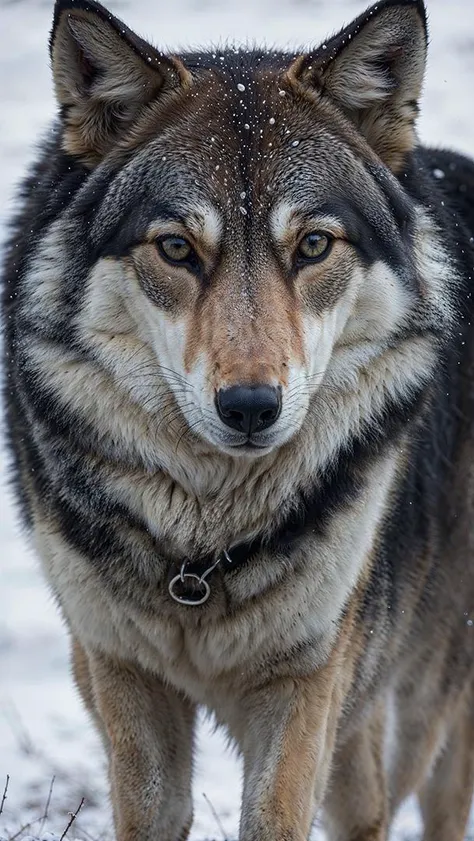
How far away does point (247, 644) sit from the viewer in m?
3.73

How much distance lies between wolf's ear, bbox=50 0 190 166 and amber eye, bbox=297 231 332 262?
0.67 m

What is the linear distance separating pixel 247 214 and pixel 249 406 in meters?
0.64

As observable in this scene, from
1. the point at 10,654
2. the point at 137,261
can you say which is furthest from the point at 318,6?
the point at 137,261

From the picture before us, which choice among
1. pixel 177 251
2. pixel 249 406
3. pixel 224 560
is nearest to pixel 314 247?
pixel 177 251

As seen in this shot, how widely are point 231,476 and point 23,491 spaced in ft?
2.98

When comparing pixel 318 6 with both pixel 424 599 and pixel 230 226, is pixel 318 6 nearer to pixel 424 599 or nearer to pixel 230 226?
pixel 424 599

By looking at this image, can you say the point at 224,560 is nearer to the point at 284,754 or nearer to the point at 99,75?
the point at 284,754

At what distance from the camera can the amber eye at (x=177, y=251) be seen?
3492 millimetres

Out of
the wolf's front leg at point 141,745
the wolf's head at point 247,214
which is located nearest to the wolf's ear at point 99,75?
the wolf's head at point 247,214

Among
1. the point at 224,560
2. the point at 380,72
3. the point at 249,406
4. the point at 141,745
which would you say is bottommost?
the point at 141,745

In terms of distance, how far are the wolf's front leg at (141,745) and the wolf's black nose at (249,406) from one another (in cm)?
118

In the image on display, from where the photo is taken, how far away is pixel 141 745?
13.2ft

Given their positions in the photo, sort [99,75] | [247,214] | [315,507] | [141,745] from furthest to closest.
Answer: [141,745], [315,507], [99,75], [247,214]

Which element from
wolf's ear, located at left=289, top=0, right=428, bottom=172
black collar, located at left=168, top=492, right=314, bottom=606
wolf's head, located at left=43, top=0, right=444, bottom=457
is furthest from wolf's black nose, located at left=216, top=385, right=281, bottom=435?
wolf's ear, located at left=289, top=0, right=428, bottom=172
